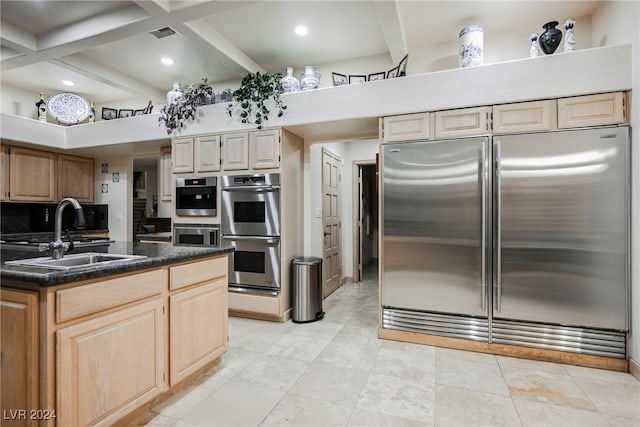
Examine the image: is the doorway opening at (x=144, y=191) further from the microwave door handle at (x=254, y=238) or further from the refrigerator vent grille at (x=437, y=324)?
the refrigerator vent grille at (x=437, y=324)

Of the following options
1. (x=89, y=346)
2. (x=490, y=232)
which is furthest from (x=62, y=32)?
(x=490, y=232)

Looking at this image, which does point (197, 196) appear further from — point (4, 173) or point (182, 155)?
point (4, 173)

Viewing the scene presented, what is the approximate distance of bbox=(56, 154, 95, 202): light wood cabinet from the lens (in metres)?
4.82

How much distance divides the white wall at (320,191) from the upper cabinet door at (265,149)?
0.64 metres

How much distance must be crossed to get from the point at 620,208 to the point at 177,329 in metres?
3.23

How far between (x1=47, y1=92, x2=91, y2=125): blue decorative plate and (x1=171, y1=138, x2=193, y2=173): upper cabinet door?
6.88 feet

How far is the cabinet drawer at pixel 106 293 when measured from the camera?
1387 mm

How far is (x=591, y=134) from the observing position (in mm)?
2428

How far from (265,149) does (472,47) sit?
2.17m

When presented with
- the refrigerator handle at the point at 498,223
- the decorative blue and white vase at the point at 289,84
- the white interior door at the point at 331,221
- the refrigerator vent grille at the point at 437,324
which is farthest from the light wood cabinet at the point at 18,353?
the white interior door at the point at 331,221

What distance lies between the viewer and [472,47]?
9.20 feet

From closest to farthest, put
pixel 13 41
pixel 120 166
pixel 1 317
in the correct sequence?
pixel 1 317, pixel 13 41, pixel 120 166

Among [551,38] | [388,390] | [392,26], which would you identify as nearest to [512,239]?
[388,390]

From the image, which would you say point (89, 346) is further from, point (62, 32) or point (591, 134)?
point (591, 134)
